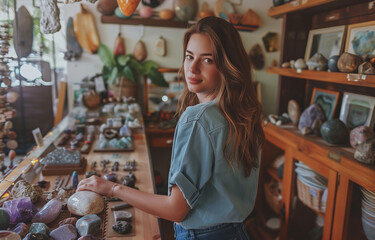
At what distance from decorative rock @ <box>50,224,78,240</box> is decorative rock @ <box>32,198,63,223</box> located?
0.41 feet

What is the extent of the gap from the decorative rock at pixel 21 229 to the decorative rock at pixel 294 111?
1.99m

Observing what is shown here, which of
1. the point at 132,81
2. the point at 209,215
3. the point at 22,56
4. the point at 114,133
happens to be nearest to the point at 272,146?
the point at 114,133

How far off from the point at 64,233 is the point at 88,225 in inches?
2.9

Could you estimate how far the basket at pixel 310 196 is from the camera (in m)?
1.98

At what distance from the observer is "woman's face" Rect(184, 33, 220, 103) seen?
3.41 ft

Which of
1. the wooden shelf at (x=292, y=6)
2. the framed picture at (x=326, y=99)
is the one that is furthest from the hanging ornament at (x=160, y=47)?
the framed picture at (x=326, y=99)

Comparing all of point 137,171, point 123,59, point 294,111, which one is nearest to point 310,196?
point 294,111

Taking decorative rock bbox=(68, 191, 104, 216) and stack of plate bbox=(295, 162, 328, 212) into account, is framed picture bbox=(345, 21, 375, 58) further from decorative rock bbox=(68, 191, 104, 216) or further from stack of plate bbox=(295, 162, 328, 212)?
decorative rock bbox=(68, 191, 104, 216)

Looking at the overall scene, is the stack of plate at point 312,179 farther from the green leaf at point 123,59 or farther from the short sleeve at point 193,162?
the green leaf at point 123,59

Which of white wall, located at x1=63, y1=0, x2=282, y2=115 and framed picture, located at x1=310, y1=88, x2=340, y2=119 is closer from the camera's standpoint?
framed picture, located at x1=310, y1=88, x2=340, y2=119

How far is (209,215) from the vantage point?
3.28ft

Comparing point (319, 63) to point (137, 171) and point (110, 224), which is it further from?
point (110, 224)

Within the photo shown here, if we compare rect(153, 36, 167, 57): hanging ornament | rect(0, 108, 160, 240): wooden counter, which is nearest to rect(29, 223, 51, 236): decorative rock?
rect(0, 108, 160, 240): wooden counter

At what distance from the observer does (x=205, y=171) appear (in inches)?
36.9
